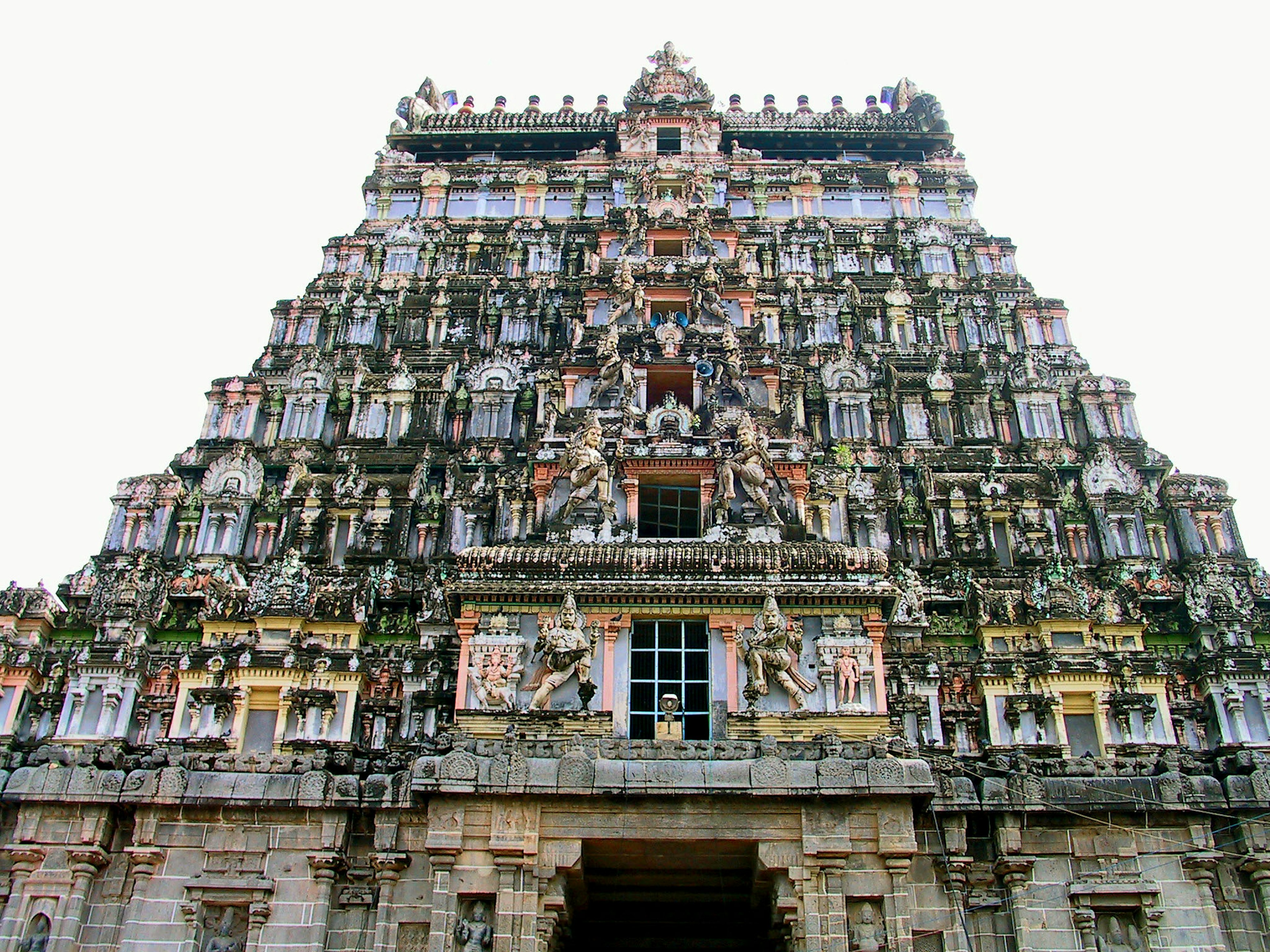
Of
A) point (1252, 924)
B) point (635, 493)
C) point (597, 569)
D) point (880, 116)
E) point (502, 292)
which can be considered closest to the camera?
point (1252, 924)

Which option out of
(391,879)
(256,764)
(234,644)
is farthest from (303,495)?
(391,879)

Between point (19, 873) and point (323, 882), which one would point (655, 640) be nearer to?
point (323, 882)

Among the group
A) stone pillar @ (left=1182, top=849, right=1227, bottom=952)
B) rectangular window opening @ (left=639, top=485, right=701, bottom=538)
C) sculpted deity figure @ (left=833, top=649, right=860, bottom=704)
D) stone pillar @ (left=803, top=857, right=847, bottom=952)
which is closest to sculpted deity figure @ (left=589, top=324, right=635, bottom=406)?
rectangular window opening @ (left=639, top=485, right=701, bottom=538)

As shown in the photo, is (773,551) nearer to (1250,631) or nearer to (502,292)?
(1250,631)

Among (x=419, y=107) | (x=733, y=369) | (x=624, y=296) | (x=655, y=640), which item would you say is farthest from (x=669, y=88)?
(x=655, y=640)

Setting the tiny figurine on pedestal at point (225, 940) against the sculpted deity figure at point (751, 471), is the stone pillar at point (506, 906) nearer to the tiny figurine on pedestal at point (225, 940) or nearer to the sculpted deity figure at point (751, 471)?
the tiny figurine on pedestal at point (225, 940)

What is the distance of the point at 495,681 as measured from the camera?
20031mm

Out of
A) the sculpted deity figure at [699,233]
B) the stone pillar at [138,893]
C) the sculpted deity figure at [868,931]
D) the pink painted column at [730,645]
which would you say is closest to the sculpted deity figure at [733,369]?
the sculpted deity figure at [699,233]

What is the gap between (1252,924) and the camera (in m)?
18.3

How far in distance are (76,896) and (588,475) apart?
40.5 feet

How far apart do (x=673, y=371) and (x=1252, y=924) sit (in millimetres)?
16531

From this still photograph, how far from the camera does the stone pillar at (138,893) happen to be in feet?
59.2

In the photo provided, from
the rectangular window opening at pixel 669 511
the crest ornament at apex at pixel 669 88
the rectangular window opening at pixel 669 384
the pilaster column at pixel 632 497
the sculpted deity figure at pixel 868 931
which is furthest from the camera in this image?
the crest ornament at apex at pixel 669 88

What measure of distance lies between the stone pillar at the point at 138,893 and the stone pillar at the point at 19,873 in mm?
1466
